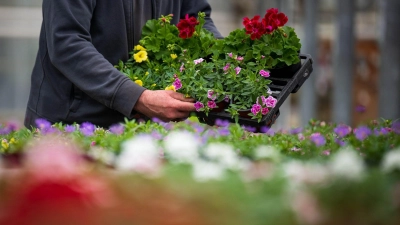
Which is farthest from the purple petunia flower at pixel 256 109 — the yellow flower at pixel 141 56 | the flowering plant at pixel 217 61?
the yellow flower at pixel 141 56

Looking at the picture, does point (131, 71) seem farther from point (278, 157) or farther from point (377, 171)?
point (377, 171)

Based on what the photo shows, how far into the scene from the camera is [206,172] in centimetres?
99

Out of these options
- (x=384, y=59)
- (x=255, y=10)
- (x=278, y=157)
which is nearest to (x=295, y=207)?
(x=278, y=157)

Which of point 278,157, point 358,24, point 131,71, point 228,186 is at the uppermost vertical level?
point 228,186

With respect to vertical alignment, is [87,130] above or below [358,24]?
above

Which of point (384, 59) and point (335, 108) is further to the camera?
point (335, 108)

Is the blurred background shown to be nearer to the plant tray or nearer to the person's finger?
the plant tray

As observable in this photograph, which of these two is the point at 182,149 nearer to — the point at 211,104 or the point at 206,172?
the point at 206,172

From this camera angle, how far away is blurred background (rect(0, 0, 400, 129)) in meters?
7.09

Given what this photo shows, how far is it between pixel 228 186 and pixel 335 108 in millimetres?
8302

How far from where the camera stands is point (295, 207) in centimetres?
88

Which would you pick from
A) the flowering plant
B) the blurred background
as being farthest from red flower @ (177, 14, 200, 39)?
the blurred background

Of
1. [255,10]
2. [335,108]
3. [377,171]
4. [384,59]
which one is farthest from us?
[255,10]

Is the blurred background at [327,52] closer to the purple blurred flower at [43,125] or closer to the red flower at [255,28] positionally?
the red flower at [255,28]
